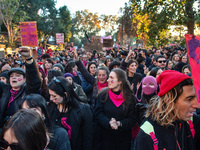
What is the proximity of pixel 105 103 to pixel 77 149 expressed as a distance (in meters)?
0.87

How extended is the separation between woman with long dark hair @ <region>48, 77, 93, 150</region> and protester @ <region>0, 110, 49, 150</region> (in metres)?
1.15

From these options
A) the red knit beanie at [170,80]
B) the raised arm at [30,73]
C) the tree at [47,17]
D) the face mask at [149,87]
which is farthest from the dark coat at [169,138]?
the tree at [47,17]

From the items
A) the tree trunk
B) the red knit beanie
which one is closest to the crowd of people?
the red knit beanie

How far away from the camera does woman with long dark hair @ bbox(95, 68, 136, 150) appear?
3.09m

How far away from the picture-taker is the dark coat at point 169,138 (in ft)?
5.38

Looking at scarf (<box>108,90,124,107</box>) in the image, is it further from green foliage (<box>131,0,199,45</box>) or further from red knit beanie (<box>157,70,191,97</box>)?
green foliage (<box>131,0,199,45</box>)

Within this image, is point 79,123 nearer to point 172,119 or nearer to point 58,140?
point 58,140

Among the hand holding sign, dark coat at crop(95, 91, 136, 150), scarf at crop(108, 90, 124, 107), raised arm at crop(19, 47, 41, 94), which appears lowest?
dark coat at crop(95, 91, 136, 150)

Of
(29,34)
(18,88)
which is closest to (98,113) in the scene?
(18,88)

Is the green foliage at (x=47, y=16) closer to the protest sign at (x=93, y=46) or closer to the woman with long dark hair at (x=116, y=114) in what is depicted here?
the protest sign at (x=93, y=46)

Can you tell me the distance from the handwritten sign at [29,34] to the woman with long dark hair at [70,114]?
4954 millimetres

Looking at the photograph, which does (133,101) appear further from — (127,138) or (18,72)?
(18,72)

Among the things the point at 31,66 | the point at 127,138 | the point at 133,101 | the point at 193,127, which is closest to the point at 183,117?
the point at 193,127

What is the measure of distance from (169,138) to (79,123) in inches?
56.2
